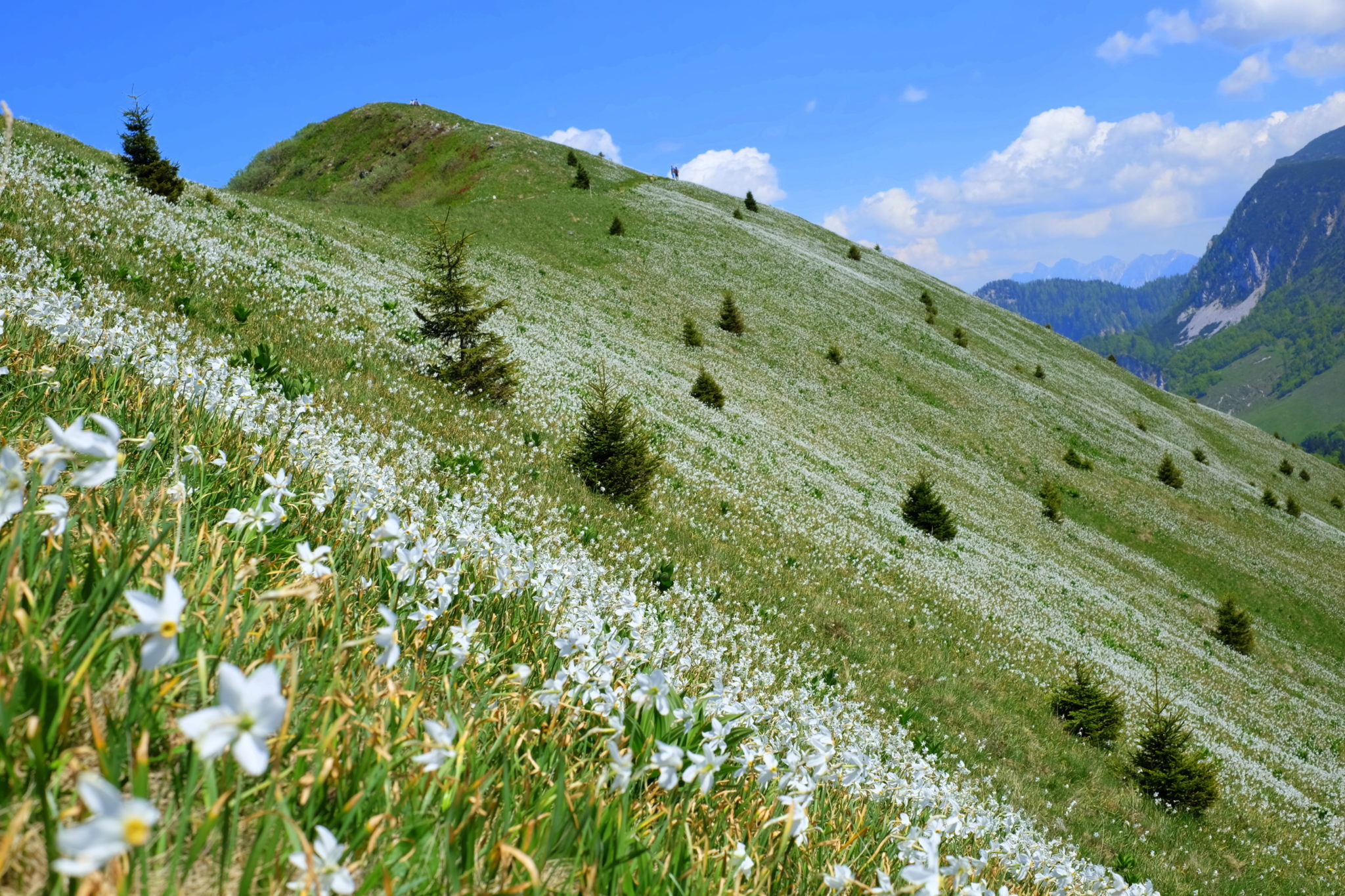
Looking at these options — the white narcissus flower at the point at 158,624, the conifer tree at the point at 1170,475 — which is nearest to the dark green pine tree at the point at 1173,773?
the white narcissus flower at the point at 158,624

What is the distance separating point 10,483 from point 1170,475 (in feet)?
176

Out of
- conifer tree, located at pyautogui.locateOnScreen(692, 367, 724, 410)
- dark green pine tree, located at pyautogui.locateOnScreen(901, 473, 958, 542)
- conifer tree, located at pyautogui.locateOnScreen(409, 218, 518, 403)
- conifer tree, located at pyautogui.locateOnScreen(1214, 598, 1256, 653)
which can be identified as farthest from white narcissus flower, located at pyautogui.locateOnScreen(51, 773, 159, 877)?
conifer tree, located at pyautogui.locateOnScreen(1214, 598, 1256, 653)

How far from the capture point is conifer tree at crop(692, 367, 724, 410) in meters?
27.0

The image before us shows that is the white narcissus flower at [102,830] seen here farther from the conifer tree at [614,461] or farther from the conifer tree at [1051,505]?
the conifer tree at [1051,505]

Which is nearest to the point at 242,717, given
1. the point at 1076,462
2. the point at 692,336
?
the point at 692,336

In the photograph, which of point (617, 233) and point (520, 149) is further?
point (520, 149)

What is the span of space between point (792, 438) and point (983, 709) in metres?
17.0

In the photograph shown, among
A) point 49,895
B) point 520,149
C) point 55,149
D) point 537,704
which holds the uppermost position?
point 520,149

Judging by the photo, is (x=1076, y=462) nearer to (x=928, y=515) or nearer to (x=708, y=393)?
(x=928, y=515)

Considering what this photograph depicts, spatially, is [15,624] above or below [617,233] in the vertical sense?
below

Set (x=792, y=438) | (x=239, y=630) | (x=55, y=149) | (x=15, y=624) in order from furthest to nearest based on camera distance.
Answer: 1. (x=792, y=438)
2. (x=55, y=149)
3. (x=239, y=630)
4. (x=15, y=624)

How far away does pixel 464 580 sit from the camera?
4.89 metres

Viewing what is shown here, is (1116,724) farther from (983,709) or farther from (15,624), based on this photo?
(15,624)

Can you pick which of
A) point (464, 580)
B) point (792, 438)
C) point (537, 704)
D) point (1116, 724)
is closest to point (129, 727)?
point (537, 704)
